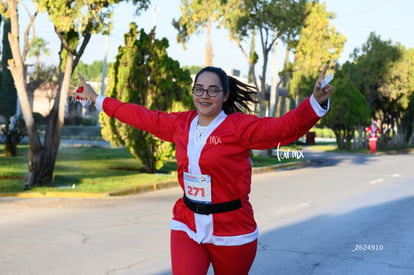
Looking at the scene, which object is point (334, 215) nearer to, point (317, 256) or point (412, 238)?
point (412, 238)

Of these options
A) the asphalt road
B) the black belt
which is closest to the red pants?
the black belt

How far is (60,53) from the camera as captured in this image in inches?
612

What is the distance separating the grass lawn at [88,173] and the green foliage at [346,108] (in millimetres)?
18639

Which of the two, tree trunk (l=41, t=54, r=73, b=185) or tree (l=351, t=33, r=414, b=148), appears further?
tree (l=351, t=33, r=414, b=148)

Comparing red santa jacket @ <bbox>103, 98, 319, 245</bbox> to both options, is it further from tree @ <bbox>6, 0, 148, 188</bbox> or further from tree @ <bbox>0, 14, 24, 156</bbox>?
tree @ <bbox>0, 14, 24, 156</bbox>

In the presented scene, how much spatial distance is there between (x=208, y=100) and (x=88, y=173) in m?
15.1

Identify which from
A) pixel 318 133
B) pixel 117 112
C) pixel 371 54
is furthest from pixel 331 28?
pixel 318 133

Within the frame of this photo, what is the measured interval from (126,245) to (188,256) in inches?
192

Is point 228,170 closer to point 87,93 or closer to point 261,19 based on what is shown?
point 87,93

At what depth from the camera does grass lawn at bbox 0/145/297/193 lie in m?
15.3

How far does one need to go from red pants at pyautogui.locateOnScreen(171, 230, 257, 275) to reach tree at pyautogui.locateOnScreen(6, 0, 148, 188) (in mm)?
10626

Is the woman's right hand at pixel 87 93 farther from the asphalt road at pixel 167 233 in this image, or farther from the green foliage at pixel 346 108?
the green foliage at pixel 346 108

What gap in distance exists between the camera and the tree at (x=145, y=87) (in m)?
19.4

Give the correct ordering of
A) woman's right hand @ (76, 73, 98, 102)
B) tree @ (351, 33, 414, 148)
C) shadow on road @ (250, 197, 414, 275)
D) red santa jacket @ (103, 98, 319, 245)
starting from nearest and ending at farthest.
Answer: red santa jacket @ (103, 98, 319, 245), woman's right hand @ (76, 73, 98, 102), shadow on road @ (250, 197, 414, 275), tree @ (351, 33, 414, 148)
